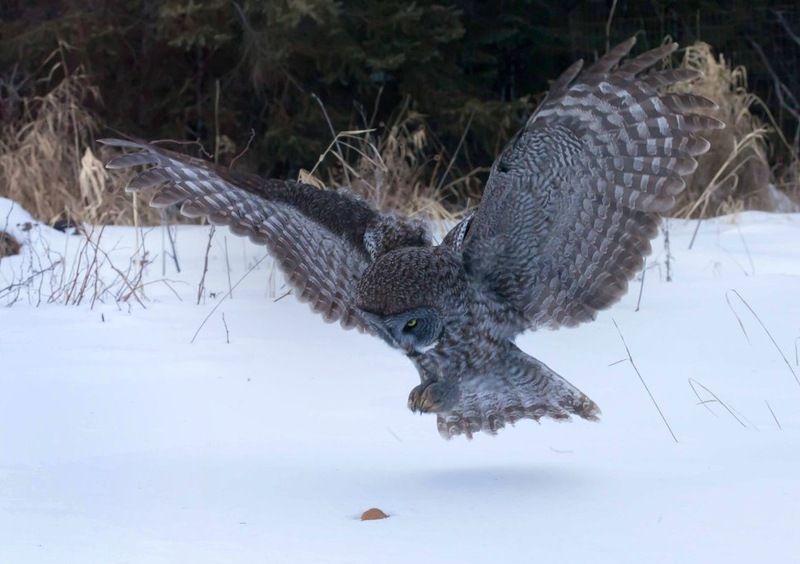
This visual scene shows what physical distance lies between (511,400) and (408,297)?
0.51 meters

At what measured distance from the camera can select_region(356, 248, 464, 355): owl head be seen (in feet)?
11.6

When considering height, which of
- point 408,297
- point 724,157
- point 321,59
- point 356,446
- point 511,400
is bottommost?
point 321,59

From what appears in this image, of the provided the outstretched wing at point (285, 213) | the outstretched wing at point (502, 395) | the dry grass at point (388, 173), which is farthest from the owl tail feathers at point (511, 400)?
the dry grass at point (388, 173)

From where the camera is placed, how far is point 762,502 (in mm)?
3102

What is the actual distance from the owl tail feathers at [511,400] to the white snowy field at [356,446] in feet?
0.38

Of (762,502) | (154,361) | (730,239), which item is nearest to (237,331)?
(154,361)

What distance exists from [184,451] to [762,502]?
5.48 ft

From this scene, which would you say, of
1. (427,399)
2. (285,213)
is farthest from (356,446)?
(285,213)

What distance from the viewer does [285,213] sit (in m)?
3.95

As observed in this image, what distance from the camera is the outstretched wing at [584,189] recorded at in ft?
12.1

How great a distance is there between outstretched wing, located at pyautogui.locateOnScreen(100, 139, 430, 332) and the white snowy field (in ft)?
1.78

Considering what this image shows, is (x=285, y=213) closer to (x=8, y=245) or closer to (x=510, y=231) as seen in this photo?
(x=510, y=231)

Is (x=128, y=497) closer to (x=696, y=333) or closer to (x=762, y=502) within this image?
(x=762, y=502)

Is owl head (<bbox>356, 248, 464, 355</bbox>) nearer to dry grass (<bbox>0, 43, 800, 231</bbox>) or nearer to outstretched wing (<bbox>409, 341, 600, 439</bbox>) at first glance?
outstretched wing (<bbox>409, 341, 600, 439</bbox>)
